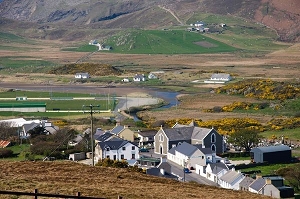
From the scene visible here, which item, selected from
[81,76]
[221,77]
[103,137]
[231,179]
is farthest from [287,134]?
[81,76]

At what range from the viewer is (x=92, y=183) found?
1755 centimetres

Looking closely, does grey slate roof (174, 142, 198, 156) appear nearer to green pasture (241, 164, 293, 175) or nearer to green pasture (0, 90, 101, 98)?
green pasture (241, 164, 293, 175)

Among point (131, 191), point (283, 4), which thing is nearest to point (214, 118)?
point (131, 191)

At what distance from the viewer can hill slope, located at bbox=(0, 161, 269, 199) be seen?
16188 millimetres

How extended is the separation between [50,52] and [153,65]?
31060mm

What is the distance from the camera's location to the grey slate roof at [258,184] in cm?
2616

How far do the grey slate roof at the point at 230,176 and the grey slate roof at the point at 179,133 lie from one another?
25.6 feet

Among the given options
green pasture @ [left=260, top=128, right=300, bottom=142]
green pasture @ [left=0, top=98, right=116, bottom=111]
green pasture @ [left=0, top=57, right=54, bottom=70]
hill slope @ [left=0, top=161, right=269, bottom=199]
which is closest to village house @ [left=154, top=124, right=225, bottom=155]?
green pasture @ [left=260, top=128, right=300, bottom=142]

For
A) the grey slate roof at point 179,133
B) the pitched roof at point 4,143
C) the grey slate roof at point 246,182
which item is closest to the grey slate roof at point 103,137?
the grey slate roof at point 179,133

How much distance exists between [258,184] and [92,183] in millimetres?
10542

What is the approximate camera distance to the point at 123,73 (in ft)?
293

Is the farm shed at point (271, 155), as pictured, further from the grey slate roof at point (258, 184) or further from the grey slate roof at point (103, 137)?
the grey slate roof at point (103, 137)

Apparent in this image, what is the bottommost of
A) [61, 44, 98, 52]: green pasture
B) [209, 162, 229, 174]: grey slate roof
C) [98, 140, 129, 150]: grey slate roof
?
[209, 162, 229, 174]: grey slate roof

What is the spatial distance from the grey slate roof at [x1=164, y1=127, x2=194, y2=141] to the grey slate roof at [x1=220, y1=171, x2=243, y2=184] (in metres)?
Result: 7.80
